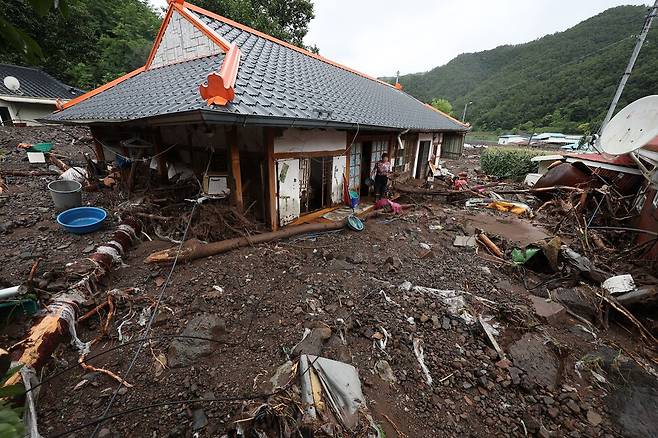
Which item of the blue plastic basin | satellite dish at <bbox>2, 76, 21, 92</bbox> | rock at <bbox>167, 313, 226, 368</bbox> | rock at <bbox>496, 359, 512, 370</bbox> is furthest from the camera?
satellite dish at <bbox>2, 76, 21, 92</bbox>

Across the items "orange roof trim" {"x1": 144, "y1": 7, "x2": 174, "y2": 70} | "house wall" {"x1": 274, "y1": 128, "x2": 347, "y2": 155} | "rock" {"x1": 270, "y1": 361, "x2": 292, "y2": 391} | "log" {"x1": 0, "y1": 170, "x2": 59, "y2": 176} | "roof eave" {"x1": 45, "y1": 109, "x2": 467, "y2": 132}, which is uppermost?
"orange roof trim" {"x1": 144, "y1": 7, "x2": 174, "y2": 70}

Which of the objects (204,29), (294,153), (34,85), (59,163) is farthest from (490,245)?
(34,85)

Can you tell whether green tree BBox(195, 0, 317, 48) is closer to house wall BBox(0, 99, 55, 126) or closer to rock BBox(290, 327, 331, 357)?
house wall BBox(0, 99, 55, 126)

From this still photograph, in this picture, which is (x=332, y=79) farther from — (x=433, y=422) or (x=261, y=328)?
(x=433, y=422)

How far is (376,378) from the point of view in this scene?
114 inches

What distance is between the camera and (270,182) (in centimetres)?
560

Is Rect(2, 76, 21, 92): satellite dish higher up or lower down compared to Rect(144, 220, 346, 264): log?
higher up

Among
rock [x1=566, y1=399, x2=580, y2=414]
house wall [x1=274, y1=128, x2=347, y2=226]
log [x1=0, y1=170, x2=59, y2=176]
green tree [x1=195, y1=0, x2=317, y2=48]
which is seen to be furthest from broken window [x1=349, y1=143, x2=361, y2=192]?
green tree [x1=195, y1=0, x2=317, y2=48]

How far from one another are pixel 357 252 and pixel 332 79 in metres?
7.29

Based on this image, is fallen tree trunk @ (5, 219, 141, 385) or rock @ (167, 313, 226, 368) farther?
rock @ (167, 313, 226, 368)

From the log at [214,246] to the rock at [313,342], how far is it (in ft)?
8.29

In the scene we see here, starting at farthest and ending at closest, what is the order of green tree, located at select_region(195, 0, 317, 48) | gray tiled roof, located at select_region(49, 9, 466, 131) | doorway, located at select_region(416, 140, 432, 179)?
green tree, located at select_region(195, 0, 317, 48) < doorway, located at select_region(416, 140, 432, 179) < gray tiled roof, located at select_region(49, 9, 466, 131)

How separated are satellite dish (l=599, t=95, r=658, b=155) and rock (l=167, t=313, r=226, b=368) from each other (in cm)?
879

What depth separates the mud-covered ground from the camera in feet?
8.32
